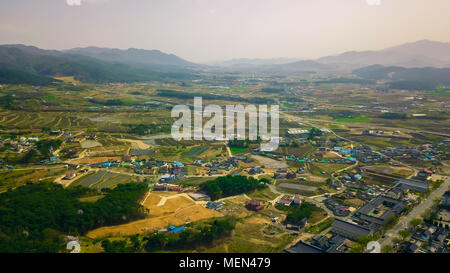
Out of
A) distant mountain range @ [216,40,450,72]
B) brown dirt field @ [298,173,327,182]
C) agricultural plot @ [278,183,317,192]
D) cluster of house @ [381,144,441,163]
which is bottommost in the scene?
agricultural plot @ [278,183,317,192]

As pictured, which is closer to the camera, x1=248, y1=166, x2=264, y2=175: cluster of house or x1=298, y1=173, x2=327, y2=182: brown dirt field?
x1=298, y1=173, x2=327, y2=182: brown dirt field

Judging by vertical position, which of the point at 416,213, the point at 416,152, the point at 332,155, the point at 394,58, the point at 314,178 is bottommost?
the point at 416,213

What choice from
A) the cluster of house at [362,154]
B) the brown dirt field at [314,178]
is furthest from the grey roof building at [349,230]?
the cluster of house at [362,154]

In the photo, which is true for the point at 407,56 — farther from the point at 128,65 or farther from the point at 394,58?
the point at 128,65

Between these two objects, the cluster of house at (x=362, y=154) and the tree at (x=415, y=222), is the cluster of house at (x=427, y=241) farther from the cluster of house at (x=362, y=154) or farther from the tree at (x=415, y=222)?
the cluster of house at (x=362, y=154)

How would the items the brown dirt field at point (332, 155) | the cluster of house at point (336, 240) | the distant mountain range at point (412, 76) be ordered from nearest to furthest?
1. the cluster of house at point (336, 240)
2. the brown dirt field at point (332, 155)
3. the distant mountain range at point (412, 76)

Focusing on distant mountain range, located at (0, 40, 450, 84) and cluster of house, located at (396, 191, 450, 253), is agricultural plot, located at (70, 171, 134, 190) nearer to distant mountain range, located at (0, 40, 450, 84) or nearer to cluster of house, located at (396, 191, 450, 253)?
cluster of house, located at (396, 191, 450, 253)

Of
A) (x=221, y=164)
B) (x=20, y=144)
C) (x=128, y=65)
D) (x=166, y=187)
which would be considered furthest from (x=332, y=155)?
(x=128, y=65)

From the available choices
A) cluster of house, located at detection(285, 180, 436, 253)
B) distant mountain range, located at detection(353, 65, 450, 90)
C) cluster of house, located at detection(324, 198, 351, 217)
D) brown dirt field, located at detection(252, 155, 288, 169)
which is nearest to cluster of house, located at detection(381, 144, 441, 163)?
cluster of house, located at detection(285, 180, 436, 253)
